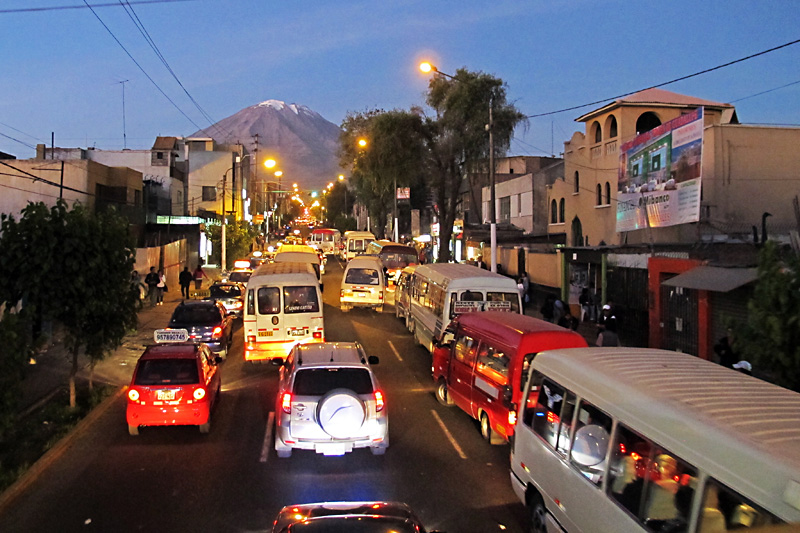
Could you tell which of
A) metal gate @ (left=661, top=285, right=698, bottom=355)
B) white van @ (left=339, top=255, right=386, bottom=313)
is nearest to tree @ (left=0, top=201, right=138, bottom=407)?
metal gate @ (left=661, top=285, right=698, bottom=355)

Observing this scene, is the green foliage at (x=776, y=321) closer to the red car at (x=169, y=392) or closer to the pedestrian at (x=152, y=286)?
the red car at (x=169, y=392)

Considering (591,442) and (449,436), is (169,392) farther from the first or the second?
(591,442)

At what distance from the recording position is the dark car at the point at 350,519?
4.78 meters

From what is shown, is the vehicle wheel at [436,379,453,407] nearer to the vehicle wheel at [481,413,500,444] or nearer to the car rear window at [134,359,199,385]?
the vehicle wheel at [481,413,500,444]

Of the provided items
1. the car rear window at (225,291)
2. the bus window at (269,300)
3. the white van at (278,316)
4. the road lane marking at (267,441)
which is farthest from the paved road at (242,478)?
the car rear window at (225,291)

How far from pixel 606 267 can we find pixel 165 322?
1650cm

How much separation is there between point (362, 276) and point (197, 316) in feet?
34.3

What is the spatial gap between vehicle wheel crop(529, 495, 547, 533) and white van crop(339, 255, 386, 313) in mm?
20986

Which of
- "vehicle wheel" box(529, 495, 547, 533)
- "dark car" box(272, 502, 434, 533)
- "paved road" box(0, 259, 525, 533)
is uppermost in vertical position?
"dark car" box(272, 502, 434, 533)

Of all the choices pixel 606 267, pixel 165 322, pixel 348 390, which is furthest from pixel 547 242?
pixel 348 390

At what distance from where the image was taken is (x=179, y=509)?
8.34m

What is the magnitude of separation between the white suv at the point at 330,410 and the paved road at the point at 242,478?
0.45 metres

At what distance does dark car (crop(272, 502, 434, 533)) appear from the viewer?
478cm

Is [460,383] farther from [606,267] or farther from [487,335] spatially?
[606,267]
